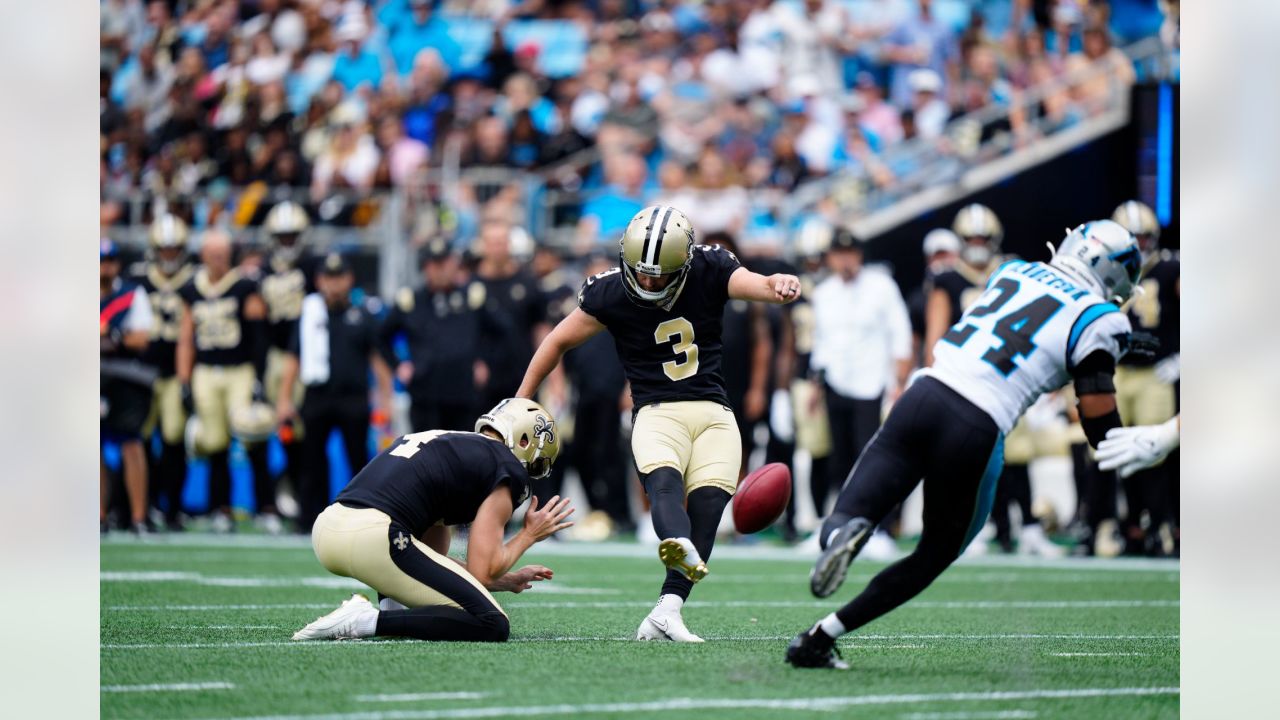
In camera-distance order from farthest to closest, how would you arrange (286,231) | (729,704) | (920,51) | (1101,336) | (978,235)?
(920,51) → (286,231) → (978,235) → (1101,336) → (729,704)

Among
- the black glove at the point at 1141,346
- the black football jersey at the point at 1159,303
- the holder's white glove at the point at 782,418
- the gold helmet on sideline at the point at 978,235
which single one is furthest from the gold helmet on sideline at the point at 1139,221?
the black glove at the point at 1141,346

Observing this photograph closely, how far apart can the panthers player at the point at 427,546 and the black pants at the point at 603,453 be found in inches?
243

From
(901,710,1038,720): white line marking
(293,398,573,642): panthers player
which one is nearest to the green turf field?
(901,710,1038,720): white line marking

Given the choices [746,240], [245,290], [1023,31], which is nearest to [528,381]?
[245,290]

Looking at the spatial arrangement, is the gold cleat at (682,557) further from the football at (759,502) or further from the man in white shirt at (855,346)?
the man in white shirt at (855,346)

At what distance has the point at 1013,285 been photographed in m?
5.43

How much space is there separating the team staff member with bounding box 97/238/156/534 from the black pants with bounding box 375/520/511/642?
6164 mm

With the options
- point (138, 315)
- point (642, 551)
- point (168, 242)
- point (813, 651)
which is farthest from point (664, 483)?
point (168, 242)

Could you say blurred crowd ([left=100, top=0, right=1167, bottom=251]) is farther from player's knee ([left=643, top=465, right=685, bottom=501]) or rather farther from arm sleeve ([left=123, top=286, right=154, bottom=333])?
player's knee ([left=643, top=465, right=685, bottom=501])

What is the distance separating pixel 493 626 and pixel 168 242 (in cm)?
730

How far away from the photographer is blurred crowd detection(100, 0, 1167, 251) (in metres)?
14.9

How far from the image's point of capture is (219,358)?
12.4m

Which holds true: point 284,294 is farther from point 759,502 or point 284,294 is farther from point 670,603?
point 759,502
